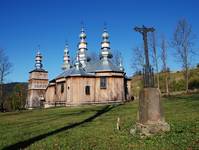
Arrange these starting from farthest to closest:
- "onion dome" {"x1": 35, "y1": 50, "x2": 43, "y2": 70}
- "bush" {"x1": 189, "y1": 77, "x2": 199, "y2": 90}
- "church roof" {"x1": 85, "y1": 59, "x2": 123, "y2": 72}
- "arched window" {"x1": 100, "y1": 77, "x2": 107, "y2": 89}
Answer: "onion dome" {"x1": 35, "y1": 50, "x2": 43, "y2": 70}
"bush" {"x1": 189, "y1": 77, "x2": 199, "y2": 90}
"church roof" {"x1": 85, "y1": 59, "x2": 123, "y2": 72}
"arched window" {"x1": 100, "y1": 77, "x2": 107, "y2": 89}

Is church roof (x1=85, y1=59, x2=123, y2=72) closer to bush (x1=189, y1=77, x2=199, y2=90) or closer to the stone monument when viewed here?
bush (x1=189, y1=77, x2=199, y2=90)

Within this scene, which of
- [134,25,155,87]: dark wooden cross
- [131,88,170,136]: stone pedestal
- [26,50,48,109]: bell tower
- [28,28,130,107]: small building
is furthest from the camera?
[26,50,48,109]: bell tower

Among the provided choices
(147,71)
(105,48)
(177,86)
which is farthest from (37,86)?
(147,71)

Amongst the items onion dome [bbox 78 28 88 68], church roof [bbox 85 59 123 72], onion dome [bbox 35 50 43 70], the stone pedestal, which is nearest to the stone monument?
the stone pedestal

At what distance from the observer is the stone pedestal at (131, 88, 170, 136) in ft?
41.0

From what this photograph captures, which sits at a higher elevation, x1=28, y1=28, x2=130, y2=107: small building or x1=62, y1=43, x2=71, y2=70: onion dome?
x1=62, y1=43, x2=71, y2=70: onion dome

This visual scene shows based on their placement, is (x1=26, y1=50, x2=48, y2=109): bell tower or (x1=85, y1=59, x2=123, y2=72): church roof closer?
(x1=85, y1=59, x2=123, y2=72): church roof

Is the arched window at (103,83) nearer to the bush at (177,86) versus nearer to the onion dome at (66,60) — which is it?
the onion dome at (66,60)

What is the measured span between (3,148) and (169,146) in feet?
22.7

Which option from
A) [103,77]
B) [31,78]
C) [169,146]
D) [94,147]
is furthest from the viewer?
[31,78]

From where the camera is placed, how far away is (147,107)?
42.4 feet

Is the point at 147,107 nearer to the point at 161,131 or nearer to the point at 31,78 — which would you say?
the point at 161,131

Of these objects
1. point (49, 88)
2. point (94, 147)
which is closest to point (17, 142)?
point (94, 147)

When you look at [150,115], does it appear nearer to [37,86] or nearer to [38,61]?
[37,86]
